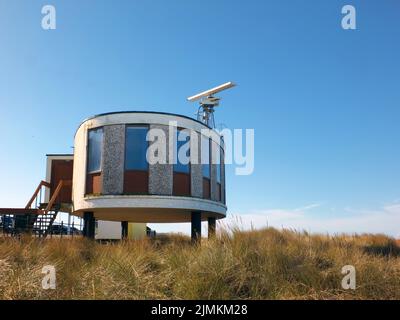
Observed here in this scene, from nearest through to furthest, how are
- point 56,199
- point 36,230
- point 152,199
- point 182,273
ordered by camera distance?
point 182,273 < point 152,199 < point 36,230 < point 56,199

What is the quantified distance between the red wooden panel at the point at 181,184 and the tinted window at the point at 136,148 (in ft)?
4.52

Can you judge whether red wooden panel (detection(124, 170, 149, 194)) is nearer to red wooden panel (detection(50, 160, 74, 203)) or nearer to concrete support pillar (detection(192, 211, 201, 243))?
concrete support pillar (detection(192, 211, 201, 243))

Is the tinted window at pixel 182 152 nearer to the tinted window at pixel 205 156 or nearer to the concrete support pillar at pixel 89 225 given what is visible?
the tinted window at pixel 205 156

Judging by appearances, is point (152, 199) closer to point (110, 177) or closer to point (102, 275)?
point (110, 177)

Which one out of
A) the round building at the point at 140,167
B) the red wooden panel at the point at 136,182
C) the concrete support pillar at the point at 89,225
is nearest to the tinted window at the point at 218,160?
the round building at the point at 140,167

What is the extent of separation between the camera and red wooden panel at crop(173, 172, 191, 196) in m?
16.7

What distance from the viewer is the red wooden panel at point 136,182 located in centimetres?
1609

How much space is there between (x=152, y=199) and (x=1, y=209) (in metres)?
7.62

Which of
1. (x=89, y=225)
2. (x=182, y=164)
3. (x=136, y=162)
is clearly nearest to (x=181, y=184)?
(x=182, y=164)

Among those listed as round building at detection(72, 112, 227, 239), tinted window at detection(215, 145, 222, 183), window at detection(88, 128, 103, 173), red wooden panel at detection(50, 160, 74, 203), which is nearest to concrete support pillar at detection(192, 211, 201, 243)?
round building at detection(72, 112, 227, 239)

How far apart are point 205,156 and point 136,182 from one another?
379 centimetres

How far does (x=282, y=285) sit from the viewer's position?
7.59 metres

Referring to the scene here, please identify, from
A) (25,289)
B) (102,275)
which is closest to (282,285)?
(102,275)

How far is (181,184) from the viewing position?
55.4 feet
